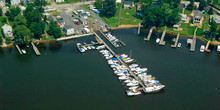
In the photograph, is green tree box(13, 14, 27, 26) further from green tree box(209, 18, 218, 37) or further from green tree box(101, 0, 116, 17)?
green tree box(209, 18, 218, 37)

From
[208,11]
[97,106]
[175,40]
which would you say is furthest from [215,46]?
[97,106]

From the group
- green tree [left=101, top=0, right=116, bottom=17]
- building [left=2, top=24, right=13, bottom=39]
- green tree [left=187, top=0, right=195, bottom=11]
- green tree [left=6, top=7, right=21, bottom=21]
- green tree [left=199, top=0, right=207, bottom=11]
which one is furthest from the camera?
green tree [left=187, top=0, right=195, bottom=11]

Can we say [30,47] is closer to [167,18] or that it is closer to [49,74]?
[49,74]

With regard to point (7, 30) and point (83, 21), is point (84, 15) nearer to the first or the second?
point (83, 21)

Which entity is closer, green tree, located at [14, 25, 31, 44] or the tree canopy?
green tree, located at [14, 25, 31, 44]

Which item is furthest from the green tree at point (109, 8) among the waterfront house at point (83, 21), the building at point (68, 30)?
the building at point (68, 30)

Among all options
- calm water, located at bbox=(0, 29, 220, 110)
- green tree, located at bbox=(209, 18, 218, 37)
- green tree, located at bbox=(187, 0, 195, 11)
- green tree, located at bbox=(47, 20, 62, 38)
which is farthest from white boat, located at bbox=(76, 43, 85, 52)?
green tree, located at bbox=(187, 0, 195, 11)

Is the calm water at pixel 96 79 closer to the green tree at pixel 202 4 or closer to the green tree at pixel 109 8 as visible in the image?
the green tree at pixel 109 8
